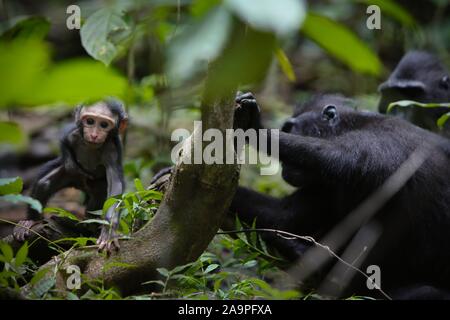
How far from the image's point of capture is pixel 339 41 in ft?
2.74

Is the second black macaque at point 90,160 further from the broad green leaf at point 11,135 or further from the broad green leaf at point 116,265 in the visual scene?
the broad green leaf at point 11,135

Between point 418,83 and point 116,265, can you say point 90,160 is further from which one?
point 418,83

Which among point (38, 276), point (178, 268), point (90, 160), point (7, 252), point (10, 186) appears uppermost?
point (10, 186)

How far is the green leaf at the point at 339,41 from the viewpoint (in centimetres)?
82

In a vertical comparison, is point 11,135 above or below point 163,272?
above

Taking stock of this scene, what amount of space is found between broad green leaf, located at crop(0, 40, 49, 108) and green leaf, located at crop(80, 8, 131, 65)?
329 cm

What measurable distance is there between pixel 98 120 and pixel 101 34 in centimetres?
69

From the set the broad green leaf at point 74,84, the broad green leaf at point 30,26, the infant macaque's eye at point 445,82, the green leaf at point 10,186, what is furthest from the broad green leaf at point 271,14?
the infant macaque's eye at point 445,82

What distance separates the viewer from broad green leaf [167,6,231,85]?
30.1 inches

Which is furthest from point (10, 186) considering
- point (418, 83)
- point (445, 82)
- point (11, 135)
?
point (445, 82)

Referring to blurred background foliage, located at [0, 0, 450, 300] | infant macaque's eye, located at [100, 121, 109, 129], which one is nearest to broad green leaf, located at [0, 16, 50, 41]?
blurred background foliage, located at [0, 0, 450, 300]
